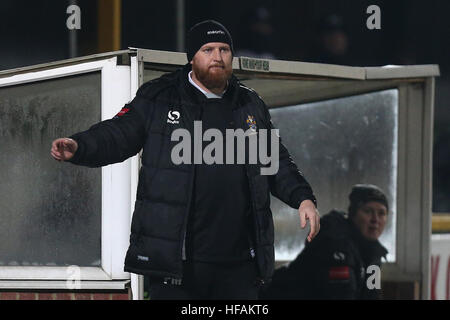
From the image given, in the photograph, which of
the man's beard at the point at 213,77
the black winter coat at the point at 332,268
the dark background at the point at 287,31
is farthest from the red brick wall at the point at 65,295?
the dark background at the point at 287,31

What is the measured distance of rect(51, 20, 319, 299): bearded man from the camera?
4.33 m

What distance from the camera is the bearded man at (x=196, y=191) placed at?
14.2 feet

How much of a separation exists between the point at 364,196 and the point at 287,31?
3226 mm

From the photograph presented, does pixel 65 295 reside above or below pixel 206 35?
below

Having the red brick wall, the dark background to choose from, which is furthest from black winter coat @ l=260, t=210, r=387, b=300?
the dark background

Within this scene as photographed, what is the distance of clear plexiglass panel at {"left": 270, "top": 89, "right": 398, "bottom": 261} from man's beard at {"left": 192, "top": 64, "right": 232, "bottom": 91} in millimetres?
2597

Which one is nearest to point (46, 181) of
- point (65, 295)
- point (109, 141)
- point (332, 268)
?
point (65, 295)

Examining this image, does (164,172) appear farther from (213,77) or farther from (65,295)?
(65,295)

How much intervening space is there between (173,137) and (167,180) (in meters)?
0.19

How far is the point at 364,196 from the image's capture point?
693cm

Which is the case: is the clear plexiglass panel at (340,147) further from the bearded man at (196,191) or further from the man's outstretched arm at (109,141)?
the man's outstretched arm at (109,141)

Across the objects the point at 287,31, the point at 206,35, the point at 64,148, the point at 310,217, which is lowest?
the point at 310,217

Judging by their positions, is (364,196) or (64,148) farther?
(364,196)
